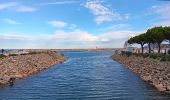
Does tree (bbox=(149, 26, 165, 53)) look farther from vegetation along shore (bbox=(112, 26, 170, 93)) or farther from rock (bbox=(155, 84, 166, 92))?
rock (bbox=(155, 84, 166, 92))

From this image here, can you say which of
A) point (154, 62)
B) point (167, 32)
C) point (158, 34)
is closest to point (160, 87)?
point (154, 62)

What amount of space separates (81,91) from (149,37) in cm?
5909

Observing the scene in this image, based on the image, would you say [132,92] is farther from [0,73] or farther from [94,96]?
[0,73]

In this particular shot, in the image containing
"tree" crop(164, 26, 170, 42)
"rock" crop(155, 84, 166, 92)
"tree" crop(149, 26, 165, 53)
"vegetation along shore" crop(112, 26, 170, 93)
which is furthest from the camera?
"tree" crop(149, 26, 165, 53)

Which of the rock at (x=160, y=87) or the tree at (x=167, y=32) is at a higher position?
the tree at (x=167, y=32)

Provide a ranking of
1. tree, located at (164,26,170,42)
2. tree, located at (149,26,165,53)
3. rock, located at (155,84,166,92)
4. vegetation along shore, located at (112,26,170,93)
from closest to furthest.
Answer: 1. rock, located at (155,84,166,92)
2. vegetation along shore, located at (112,26,170,93)
3. tree, located at (164,26,170,42)
4. tree, located at (149,26,165,53)

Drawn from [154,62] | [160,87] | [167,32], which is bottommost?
[160,87]

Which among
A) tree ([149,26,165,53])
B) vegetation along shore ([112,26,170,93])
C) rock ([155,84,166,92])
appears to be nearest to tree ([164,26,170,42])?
vegetation along shore ([112,26,170,93])

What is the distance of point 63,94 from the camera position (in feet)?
102

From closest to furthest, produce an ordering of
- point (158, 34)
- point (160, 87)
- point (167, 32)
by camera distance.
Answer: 1. point (160, 87)
2. point (167, 32)
3. point (158, 34)

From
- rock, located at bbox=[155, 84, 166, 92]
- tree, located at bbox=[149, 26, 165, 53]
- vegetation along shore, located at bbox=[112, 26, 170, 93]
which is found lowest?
rock, located at bbox=[155, 84, 166, 92]

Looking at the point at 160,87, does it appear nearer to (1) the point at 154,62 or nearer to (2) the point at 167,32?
(1) the point at 154,62

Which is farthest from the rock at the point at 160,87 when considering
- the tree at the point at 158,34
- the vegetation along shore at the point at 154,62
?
the tree at the point at 158,34

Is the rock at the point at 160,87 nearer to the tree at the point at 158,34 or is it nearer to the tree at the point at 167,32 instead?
the tree at the point at 167,32
